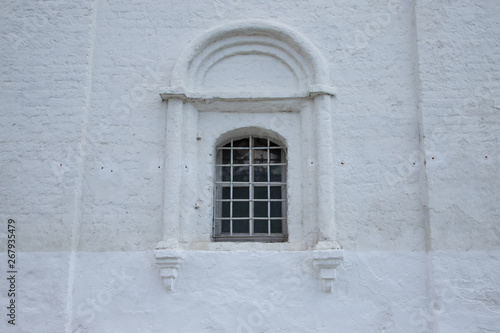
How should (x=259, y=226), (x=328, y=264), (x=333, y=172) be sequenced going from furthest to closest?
1. (x=259, y=226)
2. (x=333, y=172)
3. (x=328, y=264)

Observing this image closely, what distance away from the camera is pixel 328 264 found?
233 inches

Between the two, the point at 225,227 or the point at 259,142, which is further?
the point at 259,142

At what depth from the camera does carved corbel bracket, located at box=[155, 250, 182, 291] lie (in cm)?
598

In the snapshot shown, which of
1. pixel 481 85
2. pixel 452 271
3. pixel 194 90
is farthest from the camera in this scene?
pixel 194 90

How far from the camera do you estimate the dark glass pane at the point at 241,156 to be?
6.79 metres

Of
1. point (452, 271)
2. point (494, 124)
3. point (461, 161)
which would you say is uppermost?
point (494, 124)

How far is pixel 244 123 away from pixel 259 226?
4.30 feet

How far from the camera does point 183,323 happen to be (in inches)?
235

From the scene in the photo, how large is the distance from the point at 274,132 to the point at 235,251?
1.59 m

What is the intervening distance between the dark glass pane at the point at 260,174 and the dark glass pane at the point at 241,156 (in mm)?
165

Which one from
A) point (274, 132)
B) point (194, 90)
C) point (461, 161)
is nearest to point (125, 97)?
point (194, 90)

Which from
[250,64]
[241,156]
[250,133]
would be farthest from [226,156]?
[250,64]

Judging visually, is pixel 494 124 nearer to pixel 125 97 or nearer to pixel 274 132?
pixel 274 132

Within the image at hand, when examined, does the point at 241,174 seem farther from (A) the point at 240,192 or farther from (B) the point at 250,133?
(B) the point at 250,133
